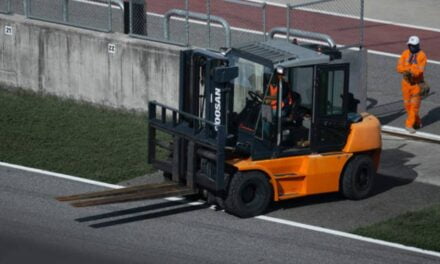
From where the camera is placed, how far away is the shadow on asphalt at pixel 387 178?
1555cm

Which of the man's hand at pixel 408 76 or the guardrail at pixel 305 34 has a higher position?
the guardrail at pixel 305 34

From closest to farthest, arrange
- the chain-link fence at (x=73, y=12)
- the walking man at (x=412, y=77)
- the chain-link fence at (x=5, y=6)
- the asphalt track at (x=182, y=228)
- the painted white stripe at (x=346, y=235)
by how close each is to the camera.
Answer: the asphalt track at (x=182, y=228) → the painted white stripe at (x=346, y=235) → the walking man at (x=412, y=77) → the chain-link fence at (x=73, y=12) → the chain-link fence at (x=5, y=6)

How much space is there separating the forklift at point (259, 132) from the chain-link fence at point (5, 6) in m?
7.17

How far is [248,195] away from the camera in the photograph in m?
14.7

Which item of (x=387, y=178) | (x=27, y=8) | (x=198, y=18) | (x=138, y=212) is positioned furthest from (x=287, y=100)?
(x=27, y=8)

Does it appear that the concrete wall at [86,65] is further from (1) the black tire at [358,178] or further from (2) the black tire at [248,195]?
(2) the black tire at [248,195]

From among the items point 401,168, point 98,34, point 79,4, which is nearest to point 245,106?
point 401,168

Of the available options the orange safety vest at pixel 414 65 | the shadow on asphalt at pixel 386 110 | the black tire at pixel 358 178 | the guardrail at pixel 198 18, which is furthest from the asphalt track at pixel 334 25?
the black tire at pixel 358 178

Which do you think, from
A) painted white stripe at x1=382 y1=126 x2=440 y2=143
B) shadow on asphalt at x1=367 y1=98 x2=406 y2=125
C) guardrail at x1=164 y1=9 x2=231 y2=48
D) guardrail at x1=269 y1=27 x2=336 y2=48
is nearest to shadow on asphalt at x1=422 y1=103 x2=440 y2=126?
shadow on asphalt at x1=367 y1=98 x2=406 y2=125

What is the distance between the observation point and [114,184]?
16234 mm

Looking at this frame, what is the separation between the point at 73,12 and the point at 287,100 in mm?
7743

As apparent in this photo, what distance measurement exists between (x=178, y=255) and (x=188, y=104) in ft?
9.31

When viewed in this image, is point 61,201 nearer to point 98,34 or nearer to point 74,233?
point 74,233

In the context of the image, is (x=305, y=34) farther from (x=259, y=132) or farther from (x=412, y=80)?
(x=259, y=132)
